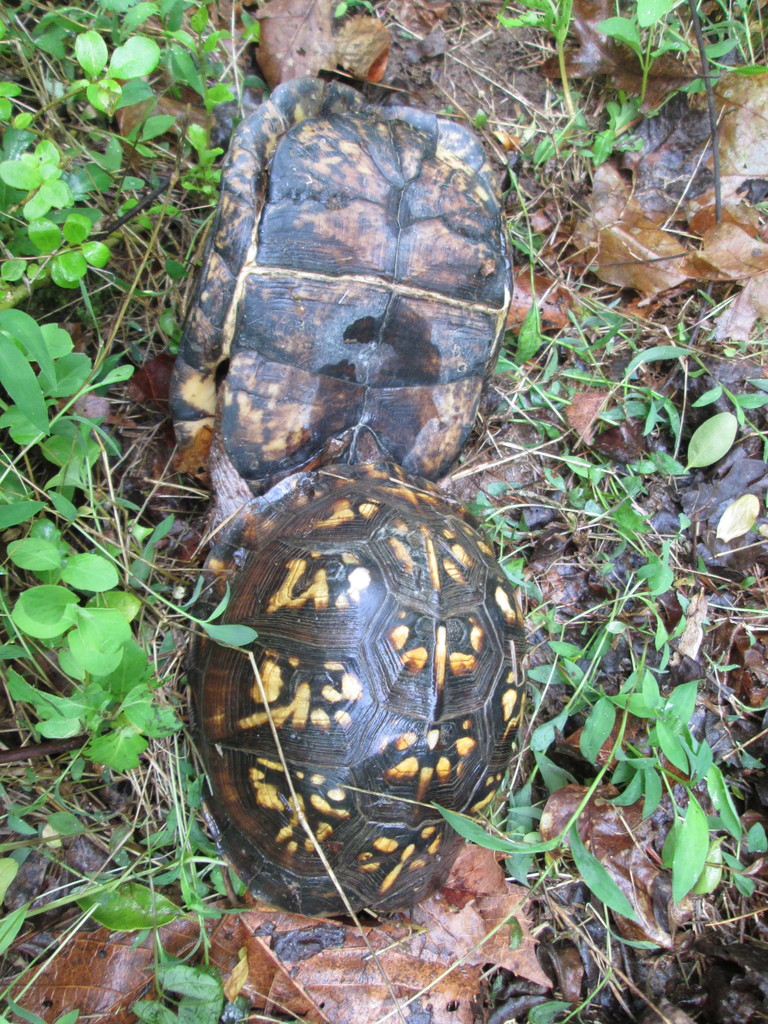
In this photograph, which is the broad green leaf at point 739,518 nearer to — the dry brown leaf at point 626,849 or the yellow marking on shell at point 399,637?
the dry brown leaf at point 626,849

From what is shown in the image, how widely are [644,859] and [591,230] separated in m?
2.29

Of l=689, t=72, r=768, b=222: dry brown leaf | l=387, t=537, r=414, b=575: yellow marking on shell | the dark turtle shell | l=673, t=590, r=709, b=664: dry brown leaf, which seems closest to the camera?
l=387, t=537, r=414, b=575: yellow marking on shell

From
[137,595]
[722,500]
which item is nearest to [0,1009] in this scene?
[137,595]

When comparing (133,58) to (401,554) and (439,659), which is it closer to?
(401,554)

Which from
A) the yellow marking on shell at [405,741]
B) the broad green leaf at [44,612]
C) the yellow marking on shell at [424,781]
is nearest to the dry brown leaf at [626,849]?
the yellow marking on shell at [424,781]

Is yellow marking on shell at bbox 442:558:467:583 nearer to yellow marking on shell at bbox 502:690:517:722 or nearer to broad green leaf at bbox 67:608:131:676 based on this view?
yellow marking on shell at bbox 502:690:517:722

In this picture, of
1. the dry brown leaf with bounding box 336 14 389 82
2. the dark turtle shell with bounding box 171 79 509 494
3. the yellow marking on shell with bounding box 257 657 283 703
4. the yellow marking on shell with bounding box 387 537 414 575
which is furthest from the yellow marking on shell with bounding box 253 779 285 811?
the dry brown leaf with bounding box 336 14 389 82

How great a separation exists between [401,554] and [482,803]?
0.74 meters

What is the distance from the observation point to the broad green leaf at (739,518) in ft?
8.44

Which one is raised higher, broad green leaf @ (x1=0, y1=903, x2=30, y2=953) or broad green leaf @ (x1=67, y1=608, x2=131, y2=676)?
broad green leaf @ (x1=67, y1=608, x2=131, y2=676)

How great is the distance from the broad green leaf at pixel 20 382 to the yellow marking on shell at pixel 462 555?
1.09 m

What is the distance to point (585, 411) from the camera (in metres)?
2.68

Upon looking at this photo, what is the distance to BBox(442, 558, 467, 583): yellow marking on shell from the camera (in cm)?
184

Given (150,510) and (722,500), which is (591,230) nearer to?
(722,500)
